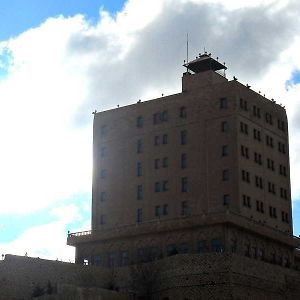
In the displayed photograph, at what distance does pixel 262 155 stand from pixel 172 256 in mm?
23899

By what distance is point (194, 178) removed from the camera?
108 meters

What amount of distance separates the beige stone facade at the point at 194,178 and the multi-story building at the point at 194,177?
13cm

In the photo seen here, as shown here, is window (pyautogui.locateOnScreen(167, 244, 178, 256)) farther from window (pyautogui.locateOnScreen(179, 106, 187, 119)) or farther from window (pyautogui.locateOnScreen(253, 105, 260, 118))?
window (pyautogui.locateOnScreen(253, 105, 260, 118))

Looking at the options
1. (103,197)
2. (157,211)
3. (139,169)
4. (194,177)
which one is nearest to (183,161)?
(194,177)

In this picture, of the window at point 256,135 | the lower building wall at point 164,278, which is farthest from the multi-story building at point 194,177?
the lower building wall at point 164,278

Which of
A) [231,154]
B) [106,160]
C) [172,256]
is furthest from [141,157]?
[172,256]

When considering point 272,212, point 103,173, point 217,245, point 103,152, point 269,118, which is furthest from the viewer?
point 103,152

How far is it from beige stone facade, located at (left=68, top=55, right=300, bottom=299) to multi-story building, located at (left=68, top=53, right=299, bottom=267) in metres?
0.13

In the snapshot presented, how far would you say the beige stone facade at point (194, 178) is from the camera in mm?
104250

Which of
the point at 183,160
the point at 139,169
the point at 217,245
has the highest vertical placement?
the point at 183,160

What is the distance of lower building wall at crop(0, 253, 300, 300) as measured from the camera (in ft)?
300

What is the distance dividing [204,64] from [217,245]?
27870 mm

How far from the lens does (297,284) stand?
10294 centimetres

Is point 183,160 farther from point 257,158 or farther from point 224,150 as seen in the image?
point 257,158
